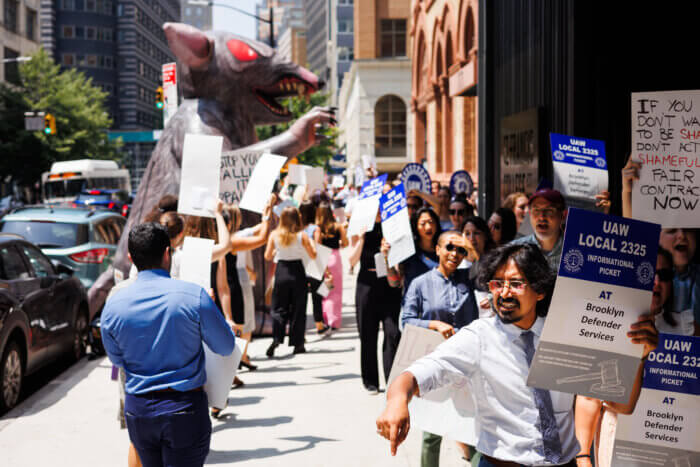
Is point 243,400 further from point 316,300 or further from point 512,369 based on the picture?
point 512,369

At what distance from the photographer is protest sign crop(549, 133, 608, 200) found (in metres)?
5.82

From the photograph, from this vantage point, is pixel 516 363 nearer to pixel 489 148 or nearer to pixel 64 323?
pixel 64 323

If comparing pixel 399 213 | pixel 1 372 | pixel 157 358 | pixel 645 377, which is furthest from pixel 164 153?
pixel 645 377

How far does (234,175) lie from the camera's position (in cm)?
916

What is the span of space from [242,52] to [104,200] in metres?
24.8

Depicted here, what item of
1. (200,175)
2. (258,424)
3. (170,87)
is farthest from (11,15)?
(258,424)

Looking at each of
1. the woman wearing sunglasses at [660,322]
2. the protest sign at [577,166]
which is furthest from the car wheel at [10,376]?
the woman wearing sunglasses at [660,322]

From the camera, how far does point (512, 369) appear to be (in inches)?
124

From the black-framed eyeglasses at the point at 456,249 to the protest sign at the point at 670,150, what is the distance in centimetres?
139

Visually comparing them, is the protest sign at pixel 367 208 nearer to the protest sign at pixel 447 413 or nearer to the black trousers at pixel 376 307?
the black trousers at pixel 376 307

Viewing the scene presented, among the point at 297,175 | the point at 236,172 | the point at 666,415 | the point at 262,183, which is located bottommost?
the point at 666,415

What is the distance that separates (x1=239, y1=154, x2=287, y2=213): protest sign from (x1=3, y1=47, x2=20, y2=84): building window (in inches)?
1704

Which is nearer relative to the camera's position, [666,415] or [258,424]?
Result: [666,415]

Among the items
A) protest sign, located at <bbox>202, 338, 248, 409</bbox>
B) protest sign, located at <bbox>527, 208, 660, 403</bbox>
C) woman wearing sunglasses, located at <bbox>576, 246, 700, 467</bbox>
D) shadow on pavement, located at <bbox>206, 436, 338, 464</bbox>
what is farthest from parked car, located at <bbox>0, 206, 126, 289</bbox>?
protest sign, located at <bbox>527, 208, 660, 403</bbox>
